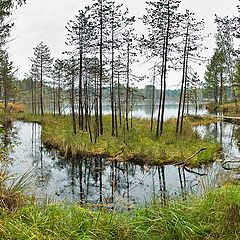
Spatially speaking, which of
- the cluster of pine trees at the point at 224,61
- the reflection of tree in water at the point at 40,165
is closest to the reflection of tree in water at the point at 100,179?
the reflection of tree in water at the point at 40,165

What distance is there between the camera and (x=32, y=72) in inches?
1918

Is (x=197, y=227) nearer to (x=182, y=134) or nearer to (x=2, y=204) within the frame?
(x=2, y=204)

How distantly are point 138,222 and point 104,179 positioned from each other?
7772 mm

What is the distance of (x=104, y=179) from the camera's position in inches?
501

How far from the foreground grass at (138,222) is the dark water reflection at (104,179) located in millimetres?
2504

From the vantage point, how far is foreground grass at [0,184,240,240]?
4.50 meters

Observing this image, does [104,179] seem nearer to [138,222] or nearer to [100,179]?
[100,179]

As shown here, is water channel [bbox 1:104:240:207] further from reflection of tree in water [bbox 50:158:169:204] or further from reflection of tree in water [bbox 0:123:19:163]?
reflection of tree in water [bbox 0:123:19:163]

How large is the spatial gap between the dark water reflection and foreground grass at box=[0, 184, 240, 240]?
2504 millimetres

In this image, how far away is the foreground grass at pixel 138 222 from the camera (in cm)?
450

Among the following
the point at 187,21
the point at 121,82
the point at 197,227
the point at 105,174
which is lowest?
the point at 105,174

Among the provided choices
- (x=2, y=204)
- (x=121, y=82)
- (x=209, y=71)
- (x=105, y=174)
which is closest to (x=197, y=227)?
(x=2, y=204)

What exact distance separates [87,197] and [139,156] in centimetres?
553

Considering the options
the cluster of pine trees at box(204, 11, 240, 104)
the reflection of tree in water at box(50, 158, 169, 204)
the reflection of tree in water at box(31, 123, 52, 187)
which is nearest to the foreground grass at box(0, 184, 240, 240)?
the reflection of tree in water at box(50, 158, 169, 204)
